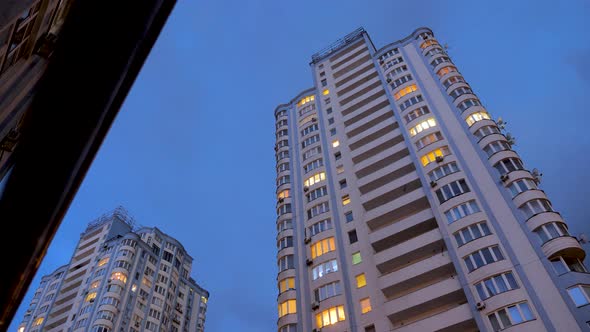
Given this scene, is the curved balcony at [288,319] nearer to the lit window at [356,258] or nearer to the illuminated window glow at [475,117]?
the lit window at [356,258]

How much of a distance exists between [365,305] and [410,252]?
669 centimetres

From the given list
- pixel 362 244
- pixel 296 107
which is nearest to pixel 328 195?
pixel 362 244

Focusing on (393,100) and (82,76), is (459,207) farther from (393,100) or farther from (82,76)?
(82,76)

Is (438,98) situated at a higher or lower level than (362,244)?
higher

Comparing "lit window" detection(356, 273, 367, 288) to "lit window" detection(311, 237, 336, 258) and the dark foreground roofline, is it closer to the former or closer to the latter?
"lit window" detection(311, 237, 336, 258)

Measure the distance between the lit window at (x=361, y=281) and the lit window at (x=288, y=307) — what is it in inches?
289

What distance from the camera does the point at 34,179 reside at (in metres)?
18.1

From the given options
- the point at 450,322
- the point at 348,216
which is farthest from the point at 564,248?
the point at 348,216

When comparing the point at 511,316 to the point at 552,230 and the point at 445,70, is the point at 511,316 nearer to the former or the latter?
the point at 552,230

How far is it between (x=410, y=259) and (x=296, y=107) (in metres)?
37.5

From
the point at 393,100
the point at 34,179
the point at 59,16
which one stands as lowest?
the point at 34,179

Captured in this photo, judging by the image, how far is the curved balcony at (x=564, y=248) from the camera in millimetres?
33156

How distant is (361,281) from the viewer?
1688 inches

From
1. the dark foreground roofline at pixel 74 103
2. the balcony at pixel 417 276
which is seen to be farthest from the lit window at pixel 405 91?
the dark foreground roofline at pixel 74 103
